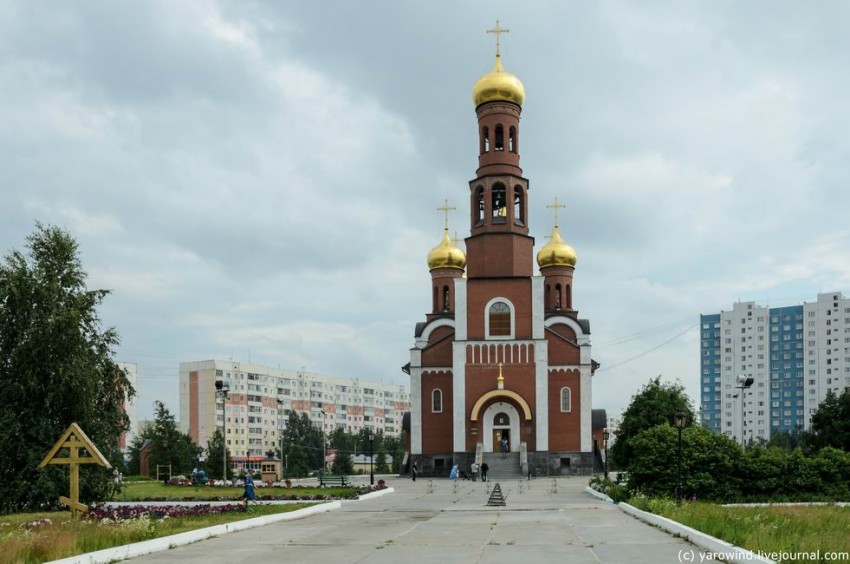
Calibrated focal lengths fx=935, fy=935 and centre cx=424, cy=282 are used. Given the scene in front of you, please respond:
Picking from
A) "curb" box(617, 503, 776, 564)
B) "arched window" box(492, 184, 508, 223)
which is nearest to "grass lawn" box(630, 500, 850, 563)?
"curb" box(617, 503, 776, 564)

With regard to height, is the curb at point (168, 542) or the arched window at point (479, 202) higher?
the arched window at point (479, 202)

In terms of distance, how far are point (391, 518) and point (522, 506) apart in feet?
14.4

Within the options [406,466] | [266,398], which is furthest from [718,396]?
[406,466]

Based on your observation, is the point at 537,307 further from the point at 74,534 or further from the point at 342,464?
the point at 74,534

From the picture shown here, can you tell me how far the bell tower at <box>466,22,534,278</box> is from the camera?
45.1 m

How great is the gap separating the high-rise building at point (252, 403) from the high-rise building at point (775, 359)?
4233 cm

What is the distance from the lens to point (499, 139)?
46.2m

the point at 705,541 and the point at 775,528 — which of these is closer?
the point at 705,541

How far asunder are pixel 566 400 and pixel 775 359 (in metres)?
67.3

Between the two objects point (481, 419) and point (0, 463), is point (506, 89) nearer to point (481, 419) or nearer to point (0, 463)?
point (481, 419)

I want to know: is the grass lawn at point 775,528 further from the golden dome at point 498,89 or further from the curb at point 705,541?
the golden dome at point 498,89

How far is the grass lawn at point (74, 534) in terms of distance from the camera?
11375 mm

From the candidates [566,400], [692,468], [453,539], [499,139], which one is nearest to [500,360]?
[566,400]

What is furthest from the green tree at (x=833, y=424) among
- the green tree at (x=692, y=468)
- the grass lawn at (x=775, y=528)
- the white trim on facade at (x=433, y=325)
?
the grass lawn at (x=775, y=528)
